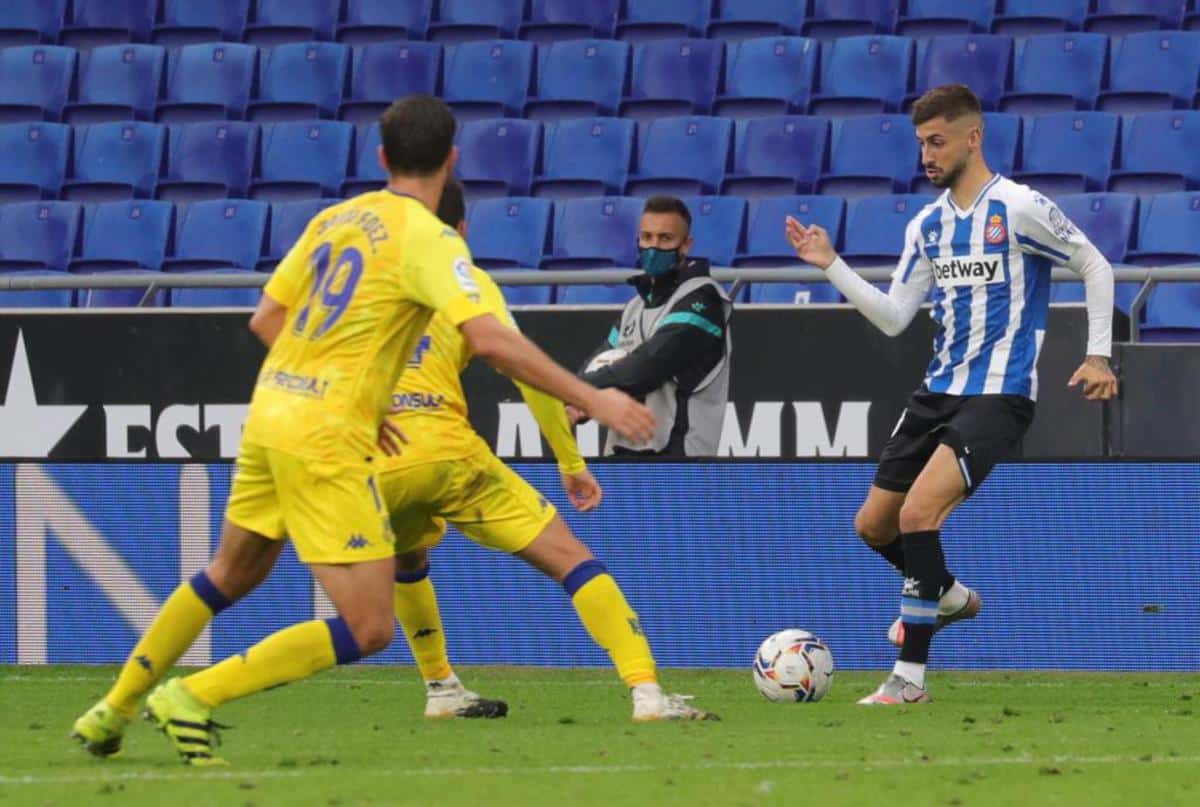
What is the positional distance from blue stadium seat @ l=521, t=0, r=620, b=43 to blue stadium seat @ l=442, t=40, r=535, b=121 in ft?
1.84

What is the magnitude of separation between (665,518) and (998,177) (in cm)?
256

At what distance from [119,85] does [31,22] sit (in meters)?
1.52

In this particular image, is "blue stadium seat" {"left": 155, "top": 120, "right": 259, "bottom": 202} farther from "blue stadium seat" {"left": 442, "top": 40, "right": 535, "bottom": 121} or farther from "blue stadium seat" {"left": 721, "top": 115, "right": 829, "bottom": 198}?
"blue stadium seat" {"left": 721, "top": 115, "right": 829, "bottom": 198}

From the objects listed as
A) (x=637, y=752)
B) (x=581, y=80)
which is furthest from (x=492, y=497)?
(x=581, y=80)

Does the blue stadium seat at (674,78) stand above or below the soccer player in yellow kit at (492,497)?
above

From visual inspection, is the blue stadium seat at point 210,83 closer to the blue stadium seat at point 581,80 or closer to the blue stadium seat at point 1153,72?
the blue stadium seat at point 581,80

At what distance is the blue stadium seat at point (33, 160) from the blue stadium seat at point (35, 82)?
0.54 meters

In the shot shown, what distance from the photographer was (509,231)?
48.0ft

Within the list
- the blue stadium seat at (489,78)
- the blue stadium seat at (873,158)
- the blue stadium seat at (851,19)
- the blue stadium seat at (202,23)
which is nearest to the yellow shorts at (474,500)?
the blue stadium seat at (873,158)

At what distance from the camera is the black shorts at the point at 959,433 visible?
7566mm

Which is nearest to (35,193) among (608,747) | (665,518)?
(665,518)

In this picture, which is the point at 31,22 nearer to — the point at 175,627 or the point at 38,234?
the point at 38,234

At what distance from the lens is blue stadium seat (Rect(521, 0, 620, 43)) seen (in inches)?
657

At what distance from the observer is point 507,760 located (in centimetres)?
589
